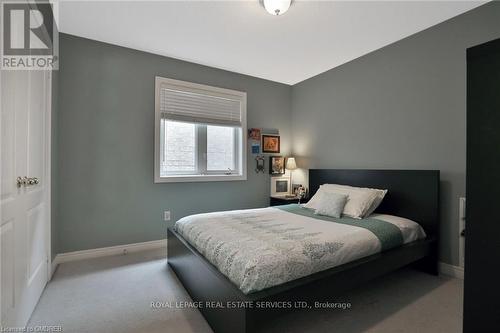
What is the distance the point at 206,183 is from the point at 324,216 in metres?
1.79

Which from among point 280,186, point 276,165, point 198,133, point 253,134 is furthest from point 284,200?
point 198,133

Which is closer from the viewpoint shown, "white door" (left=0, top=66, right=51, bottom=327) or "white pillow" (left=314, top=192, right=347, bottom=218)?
"white door" (left=0, top=66, right=51, bottom=327)

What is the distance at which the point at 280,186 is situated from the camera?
4297 millimetres

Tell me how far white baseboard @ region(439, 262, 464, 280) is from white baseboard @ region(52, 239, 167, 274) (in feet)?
10.8

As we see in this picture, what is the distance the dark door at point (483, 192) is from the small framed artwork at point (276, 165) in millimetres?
3337

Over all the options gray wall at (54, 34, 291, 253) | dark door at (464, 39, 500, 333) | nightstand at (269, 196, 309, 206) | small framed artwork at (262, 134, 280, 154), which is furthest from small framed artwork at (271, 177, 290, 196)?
dark door at (464, 39, 500, 333)

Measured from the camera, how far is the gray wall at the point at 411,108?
2.35 metres

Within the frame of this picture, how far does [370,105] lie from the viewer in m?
3.17

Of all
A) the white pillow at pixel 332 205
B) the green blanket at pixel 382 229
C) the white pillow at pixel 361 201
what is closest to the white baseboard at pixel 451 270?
the green blanket at pixel 382 229

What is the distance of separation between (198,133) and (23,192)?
224cm

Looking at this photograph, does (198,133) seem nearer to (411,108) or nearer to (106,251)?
(106,251)

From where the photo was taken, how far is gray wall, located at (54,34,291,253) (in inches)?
107

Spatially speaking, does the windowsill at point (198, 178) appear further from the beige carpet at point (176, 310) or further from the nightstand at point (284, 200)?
the beige carpet at point (176, 310)

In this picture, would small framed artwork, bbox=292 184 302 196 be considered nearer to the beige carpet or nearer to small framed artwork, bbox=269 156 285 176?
small framed artwork, bbox=269 156 285 176
